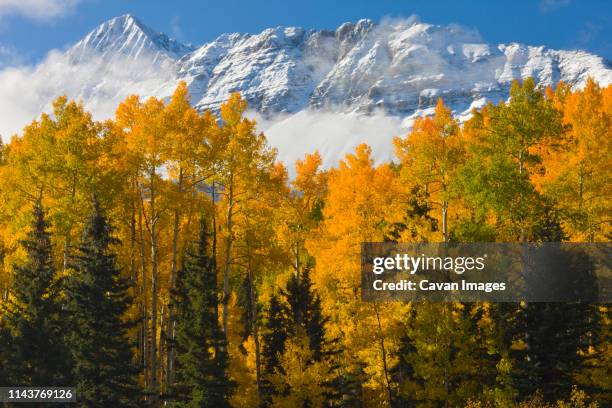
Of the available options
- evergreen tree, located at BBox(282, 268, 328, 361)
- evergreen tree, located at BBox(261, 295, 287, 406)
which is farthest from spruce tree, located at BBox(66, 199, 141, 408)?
evergreen tree, located at BBox(282, 268, 328, 361)

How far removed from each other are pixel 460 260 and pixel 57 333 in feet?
46.9

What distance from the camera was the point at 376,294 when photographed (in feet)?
86.8

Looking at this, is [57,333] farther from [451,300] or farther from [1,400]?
[451,300]

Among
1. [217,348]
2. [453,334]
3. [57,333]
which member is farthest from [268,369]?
[57,333]

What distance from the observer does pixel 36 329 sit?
68.7 feet

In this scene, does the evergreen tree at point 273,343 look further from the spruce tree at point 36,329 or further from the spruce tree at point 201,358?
the spruce tree at point 36,329

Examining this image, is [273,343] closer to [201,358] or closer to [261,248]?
[261,248]

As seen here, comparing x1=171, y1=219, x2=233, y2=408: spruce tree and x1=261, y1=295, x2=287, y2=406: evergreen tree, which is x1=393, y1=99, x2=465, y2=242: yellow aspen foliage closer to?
x1=171, y1=219, x2=233, y2=408: spruce tree

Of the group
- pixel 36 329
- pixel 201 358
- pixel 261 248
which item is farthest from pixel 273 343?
pixel 36 329

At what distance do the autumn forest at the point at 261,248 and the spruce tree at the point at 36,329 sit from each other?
55 millimetres

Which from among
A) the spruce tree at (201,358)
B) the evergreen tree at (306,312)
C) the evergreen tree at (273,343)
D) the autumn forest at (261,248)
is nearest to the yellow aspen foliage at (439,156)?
the autumn forest at (261,248)

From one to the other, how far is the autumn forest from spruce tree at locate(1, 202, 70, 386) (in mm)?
55

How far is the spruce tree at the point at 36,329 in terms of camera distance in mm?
20891

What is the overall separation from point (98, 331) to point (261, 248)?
7.50m
